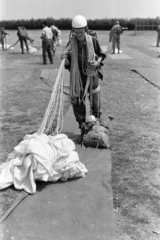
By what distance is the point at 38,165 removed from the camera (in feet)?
10.7

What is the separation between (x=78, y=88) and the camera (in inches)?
175

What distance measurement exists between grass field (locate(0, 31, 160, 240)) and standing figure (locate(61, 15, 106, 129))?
2.42 feet

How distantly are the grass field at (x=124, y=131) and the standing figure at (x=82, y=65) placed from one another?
74 centimetres

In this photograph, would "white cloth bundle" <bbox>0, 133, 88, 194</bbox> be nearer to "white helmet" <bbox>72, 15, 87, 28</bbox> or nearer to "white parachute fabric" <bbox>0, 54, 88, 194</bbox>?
"white parachute fabric" <bbox>0, 54, 88, 194</bbox>

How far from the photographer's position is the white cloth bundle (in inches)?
128

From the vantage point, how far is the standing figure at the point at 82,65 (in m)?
4.21

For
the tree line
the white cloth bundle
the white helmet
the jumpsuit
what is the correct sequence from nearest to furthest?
1. the white cloth bundle
2. the white helmet
3. the jumpsuit
4. the tree line

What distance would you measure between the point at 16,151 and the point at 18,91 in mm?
4627

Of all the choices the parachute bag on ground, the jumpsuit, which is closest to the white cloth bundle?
the parachute bag on ground

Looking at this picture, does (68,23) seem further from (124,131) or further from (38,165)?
(38,165)

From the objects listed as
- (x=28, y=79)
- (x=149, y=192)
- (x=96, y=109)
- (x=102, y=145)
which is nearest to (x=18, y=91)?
(x=28, y=79)

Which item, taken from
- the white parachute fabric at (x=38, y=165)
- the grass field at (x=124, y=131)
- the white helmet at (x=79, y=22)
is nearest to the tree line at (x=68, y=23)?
the grass field at (x=124, y=131)

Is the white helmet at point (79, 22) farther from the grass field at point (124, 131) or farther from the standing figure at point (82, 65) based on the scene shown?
the grass field at point (124, 131)

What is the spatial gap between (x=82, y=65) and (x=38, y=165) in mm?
1676
